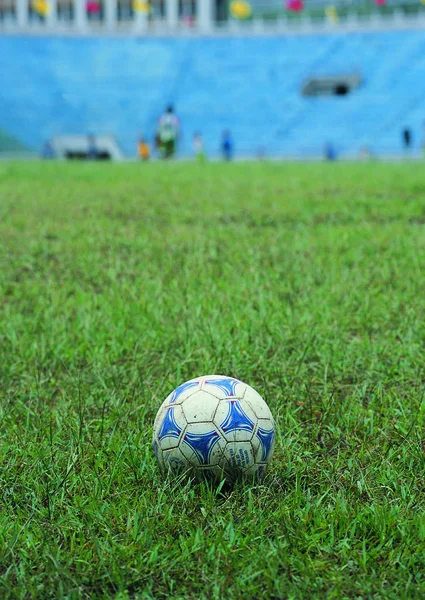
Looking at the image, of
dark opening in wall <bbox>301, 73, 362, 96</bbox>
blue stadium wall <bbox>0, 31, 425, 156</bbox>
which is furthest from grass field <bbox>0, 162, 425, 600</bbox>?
dark opening in wall <bbox>301, 73, 362, 96</bbox>

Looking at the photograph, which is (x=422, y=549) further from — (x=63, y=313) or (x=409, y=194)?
(x=409, y=194)

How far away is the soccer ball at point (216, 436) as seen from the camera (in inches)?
88.7

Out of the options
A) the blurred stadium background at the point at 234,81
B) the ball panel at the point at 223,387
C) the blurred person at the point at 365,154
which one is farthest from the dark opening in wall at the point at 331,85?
the ball panel at the point at 223,387

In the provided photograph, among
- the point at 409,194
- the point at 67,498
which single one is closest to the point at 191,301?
the point at 67,498

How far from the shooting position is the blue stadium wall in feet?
148

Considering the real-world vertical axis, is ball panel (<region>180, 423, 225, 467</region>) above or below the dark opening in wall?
below

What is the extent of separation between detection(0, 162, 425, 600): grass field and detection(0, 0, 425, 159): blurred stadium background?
3810cm

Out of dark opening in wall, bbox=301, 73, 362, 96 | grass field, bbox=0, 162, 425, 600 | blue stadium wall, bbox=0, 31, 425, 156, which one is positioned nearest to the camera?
grass field, bbox=0, 162, 425, 600

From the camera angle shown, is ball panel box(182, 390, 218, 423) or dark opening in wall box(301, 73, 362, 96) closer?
ball panel box(182, 390, 218, 423)

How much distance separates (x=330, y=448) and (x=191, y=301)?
1838mm

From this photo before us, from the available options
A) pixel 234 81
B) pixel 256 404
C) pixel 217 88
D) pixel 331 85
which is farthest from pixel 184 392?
pixel 331 85

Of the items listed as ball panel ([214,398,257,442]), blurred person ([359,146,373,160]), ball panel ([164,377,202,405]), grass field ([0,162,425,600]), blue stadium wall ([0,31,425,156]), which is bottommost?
grass field ([0,162,425,600])

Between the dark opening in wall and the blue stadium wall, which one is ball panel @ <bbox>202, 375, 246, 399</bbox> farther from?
the dark opening in wall

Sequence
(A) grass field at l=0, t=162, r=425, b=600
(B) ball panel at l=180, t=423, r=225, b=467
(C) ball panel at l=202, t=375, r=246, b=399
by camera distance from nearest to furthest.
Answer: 1. (A) grass field at l=0, t=162, r=425, b=600
2. (B) ball panel at l=180, t=423, r=225, b=467
3. (C) ball panel at l=202, t=375, r=246, b=399
